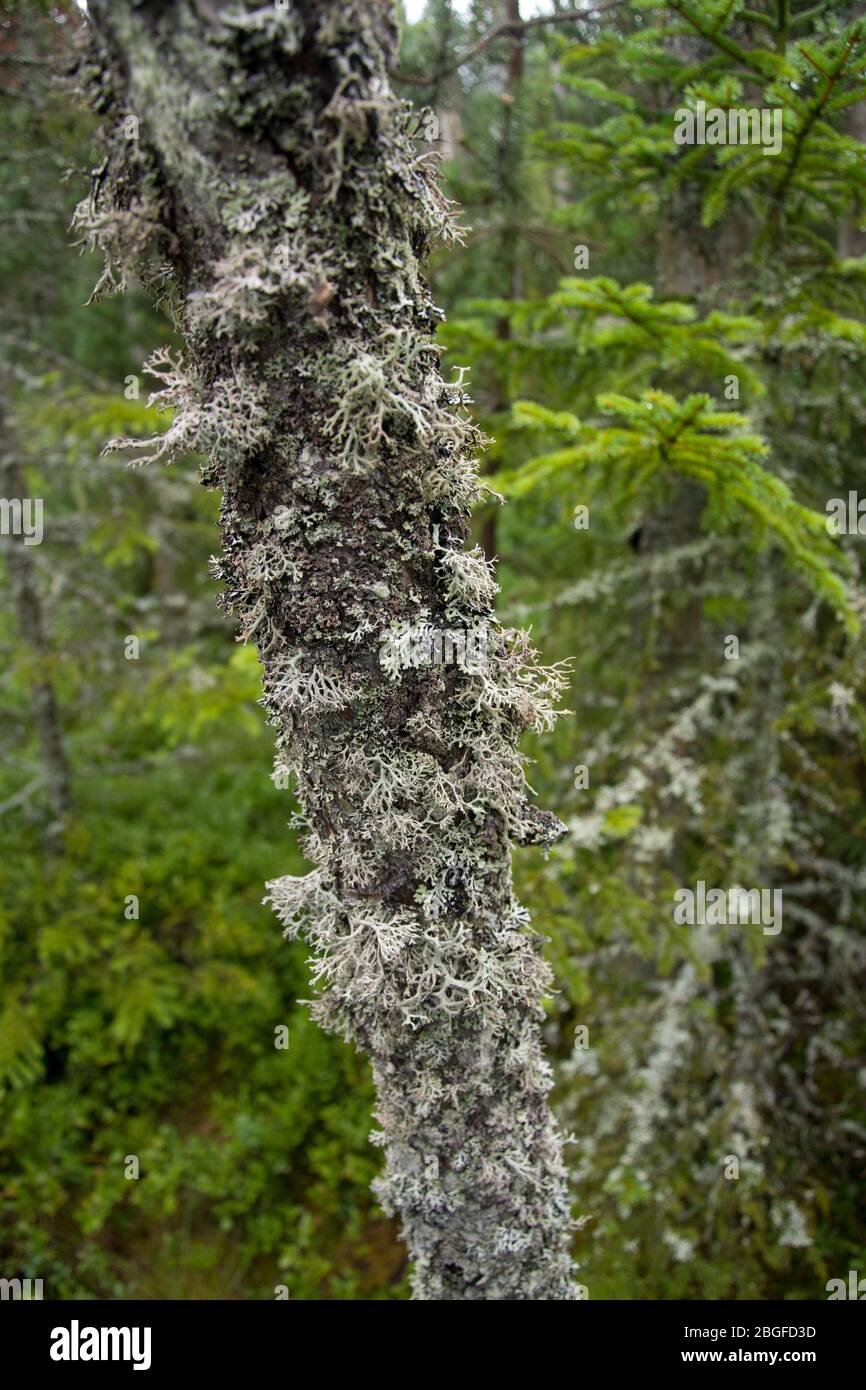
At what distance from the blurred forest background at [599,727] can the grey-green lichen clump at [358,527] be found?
1.26 m

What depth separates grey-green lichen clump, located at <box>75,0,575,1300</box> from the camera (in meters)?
1.41

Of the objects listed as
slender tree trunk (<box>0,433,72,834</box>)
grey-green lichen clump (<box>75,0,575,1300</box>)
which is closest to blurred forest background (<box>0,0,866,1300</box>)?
slender tree trunk (<box>0,433,72,834</box>)

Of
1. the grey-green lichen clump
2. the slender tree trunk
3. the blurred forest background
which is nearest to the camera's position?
the grey-green lichen clump

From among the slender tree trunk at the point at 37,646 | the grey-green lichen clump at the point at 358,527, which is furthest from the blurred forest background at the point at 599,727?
the grey-green lichen clump at the point at 358,527

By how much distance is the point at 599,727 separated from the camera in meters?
5.77

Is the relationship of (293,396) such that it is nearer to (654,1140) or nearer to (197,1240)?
(654,1140)

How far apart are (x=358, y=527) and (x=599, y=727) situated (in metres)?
4.32

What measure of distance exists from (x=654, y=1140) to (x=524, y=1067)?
10.8ft

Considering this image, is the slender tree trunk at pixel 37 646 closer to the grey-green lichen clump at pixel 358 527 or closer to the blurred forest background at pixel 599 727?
the blurred forest background at pixel 599 727

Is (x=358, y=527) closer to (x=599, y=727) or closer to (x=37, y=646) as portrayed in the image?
(x=599, y=727)

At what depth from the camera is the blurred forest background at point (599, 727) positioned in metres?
3.67

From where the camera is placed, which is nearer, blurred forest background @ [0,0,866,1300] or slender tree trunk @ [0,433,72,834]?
blurred forest background @ [0,0,866,1300]

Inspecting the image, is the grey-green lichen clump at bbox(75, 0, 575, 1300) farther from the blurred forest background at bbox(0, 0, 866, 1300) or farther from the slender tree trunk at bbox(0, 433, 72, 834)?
the slender tree trunk at bbox(0, 433, 72, 834)

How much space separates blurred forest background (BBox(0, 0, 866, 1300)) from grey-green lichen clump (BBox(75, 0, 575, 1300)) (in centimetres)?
126
